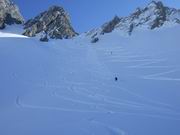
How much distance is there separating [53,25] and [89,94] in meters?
53.4

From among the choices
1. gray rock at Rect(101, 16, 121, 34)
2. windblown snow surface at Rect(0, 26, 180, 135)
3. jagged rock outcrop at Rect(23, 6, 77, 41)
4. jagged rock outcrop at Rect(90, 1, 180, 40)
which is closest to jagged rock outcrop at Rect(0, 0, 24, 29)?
jagged rock outcrop at Rect(23, 6, 77, 41)

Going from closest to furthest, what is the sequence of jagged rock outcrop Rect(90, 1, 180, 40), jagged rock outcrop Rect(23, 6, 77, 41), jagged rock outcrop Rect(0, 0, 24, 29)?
jagged rock outcrop Rect(90, 1, 180, 40) → jagged rock outcrop Rect(23, 6, 77, 41) → jagged rock outcrop Rect(0, 0, 24, 29)

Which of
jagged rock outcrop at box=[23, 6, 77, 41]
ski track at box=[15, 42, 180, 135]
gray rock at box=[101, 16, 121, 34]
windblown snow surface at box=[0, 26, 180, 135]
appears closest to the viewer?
windblown snow surface at box=[0, 26, 180, 135]

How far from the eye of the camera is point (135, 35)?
53.8 metres

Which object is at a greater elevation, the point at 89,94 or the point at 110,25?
the point at 110,25

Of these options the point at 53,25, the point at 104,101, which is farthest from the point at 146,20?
the point at 104,101

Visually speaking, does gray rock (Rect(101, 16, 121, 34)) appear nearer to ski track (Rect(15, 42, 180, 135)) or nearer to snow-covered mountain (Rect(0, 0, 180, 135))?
snow-covered mountain (Rect(0, 0, 180, 135))

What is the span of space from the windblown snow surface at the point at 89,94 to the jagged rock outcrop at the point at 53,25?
1148 inches

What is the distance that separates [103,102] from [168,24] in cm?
4390

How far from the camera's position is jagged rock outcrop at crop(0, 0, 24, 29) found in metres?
70.8

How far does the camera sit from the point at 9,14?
2982 inches

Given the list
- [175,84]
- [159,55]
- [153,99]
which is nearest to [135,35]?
[159,55]

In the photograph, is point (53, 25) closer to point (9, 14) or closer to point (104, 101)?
point (9, 14)

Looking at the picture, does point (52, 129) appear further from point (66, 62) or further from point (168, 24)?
point (168, 24)
